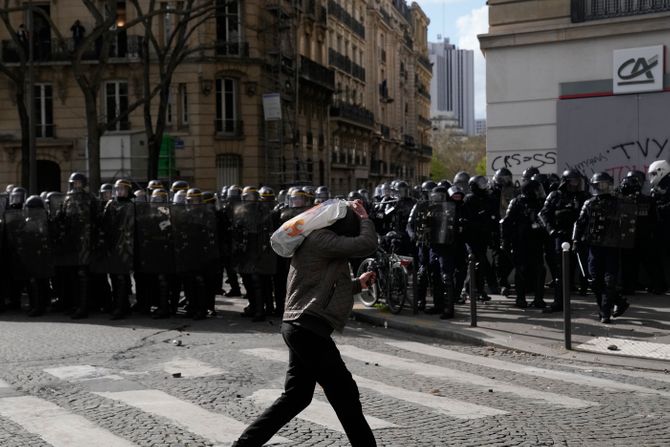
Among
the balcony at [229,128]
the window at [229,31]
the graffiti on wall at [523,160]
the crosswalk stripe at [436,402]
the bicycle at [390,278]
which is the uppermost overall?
the window at [229,31]

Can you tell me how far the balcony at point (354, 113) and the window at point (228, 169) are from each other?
52.4ft

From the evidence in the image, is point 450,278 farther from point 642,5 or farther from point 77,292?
point 642,5

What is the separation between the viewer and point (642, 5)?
16.4m

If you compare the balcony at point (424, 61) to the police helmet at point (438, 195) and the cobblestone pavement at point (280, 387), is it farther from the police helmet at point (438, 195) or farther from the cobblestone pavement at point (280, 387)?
the cobblestone pavement at point (280, 387)

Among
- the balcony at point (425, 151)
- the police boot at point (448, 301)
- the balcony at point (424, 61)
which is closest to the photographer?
the police boot at point (448, 301)

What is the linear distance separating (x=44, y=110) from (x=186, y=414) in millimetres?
36149

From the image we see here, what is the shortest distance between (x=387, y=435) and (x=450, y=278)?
616 cm

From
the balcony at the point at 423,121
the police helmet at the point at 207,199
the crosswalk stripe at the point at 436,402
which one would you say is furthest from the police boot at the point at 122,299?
the balcony at the point at 423,121

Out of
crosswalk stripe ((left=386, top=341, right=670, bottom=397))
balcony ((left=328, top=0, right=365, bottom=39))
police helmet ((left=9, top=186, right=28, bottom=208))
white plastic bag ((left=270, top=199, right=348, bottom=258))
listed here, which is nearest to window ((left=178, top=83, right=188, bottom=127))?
balcony ((left=328, top=0, right=365, bottom=39))

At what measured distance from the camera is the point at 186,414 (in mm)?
7039

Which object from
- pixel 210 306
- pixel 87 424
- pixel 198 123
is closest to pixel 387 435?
pixel 87 424

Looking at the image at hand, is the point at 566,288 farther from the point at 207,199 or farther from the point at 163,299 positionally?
the point at 163,299

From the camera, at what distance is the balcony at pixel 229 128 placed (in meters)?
40.8

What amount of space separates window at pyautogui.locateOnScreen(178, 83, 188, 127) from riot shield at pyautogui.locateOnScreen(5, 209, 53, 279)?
26.8m
